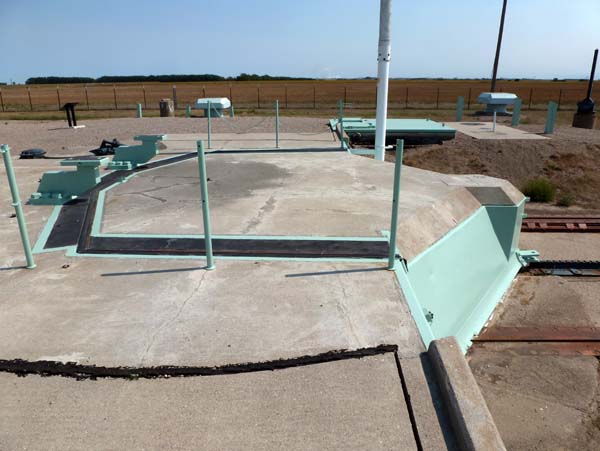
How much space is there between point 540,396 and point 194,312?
366cm

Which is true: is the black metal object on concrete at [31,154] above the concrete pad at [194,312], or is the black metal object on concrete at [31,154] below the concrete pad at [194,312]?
below

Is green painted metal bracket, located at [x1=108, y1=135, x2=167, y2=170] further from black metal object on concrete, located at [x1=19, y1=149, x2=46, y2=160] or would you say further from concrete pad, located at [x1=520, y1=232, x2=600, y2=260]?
concrete pad, located at [x1=520, y1=232, x2=600, y2=260]

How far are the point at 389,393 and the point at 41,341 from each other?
2.44m

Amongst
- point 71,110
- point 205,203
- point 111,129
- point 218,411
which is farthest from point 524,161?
point 71,110

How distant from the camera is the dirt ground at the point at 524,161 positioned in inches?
547

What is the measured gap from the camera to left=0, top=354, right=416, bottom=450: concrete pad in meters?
2.44

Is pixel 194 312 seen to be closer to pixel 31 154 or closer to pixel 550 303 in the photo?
pixel 550 303

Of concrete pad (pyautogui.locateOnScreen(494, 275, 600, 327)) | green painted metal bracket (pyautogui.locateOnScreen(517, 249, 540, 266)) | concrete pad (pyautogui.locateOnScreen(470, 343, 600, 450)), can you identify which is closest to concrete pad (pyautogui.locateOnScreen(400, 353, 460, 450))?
concrete pad (pyautogui.locateOnScreen(470, 343, 600, 450))

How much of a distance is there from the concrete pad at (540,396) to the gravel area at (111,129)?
39.4 ft

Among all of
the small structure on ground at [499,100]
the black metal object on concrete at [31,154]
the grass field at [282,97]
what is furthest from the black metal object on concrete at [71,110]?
the small structure on ground at [499,100]

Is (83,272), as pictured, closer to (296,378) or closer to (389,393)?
(296,378)

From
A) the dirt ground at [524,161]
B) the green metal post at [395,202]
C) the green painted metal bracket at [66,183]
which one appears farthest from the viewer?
the dirt ground at [524,161]

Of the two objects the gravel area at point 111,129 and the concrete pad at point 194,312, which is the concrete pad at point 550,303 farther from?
the gravel area at point 111,129

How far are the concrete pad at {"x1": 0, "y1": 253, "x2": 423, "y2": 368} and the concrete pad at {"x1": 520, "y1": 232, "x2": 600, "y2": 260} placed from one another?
640 cm
